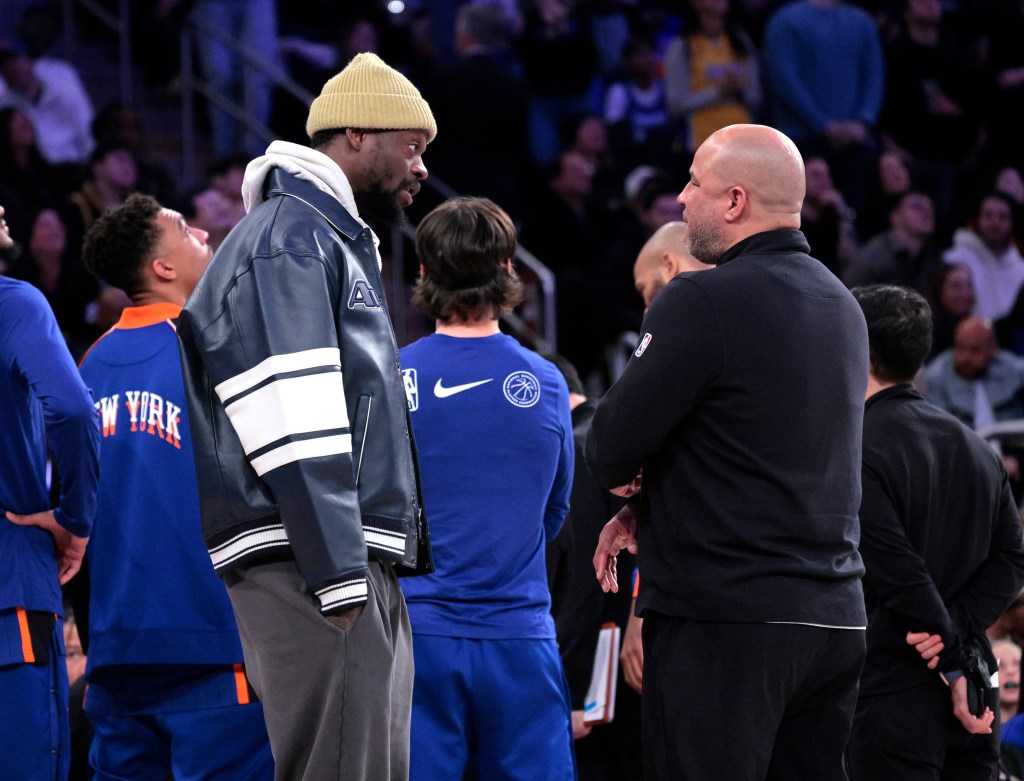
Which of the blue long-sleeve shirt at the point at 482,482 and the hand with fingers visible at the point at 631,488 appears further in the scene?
the blue long-sleeve shirt at the point at 482,482

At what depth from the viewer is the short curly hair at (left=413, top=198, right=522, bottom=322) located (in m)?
3.94

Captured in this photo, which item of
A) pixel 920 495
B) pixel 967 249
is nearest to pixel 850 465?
pixel 920 495

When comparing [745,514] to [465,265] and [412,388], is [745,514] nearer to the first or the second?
[412,388]

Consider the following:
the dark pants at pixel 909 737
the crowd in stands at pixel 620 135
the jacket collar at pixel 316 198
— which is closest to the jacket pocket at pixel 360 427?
the jacket collar at pixel 316 198

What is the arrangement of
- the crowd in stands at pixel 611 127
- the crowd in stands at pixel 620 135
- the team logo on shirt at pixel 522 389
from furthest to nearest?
the crowd in stands at pixel 611 127
the crowd in stands at pixel 620 135
the team logo on shirt at pixel 522 389

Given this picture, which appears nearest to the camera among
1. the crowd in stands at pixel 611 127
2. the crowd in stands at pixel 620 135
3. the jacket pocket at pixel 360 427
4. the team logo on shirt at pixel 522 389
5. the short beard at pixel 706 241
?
the jacket pocket at pixel 360 427

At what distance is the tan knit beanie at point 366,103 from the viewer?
315cm

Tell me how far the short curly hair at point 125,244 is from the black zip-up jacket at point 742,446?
1.73 meters

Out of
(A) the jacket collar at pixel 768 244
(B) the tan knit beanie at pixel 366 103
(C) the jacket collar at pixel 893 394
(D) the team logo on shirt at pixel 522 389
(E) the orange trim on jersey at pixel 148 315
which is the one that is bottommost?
(C) the jacket collar at pixel 893 394

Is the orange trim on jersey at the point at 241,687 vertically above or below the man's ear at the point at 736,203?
below

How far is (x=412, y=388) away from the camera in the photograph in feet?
12.6

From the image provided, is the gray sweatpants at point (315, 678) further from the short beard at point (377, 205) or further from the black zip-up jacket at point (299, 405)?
the short beard at point (377, 205)

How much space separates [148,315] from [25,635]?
37.7 inches

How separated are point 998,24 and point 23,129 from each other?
860 cm
